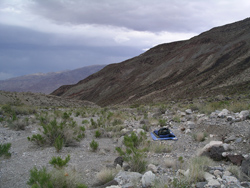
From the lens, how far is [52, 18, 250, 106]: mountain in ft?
121

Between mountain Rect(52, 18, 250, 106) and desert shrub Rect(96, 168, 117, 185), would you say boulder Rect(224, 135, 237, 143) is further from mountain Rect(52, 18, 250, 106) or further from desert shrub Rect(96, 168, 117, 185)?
mountain Rect(52, 18, 250, 106)

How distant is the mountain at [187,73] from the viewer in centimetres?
3681

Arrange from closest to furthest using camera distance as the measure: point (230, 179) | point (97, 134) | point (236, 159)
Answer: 1. point (230, 179)
2. point (236, 159)
3. point (97, 134)

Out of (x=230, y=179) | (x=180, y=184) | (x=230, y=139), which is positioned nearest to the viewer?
(x=180, y=184)

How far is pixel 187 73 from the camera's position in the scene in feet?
167

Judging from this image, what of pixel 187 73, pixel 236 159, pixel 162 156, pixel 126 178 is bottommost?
pixel 162 156

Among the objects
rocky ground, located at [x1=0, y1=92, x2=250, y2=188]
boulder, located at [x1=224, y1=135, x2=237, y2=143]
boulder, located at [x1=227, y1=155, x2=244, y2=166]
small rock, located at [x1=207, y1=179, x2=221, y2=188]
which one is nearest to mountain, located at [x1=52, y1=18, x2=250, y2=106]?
rocky ground, located at [x1=0, y1=92, x2=250, y2=188]

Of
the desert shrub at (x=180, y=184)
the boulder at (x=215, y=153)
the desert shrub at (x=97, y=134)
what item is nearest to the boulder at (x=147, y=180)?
the desert shrub at (x=180, y=184)

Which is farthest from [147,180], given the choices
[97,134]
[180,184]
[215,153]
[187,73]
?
[187,73]

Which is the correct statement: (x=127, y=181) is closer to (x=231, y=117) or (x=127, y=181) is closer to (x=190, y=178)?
(x=190, y=178)

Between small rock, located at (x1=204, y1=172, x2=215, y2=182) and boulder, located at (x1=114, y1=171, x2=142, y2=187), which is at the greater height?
boulder, located at (x1=114, y1=171, x2=142, y2=187)

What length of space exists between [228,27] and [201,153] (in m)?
69.8

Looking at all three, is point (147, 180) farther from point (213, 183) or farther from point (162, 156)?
point (162, 156)

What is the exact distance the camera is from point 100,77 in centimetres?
9269
